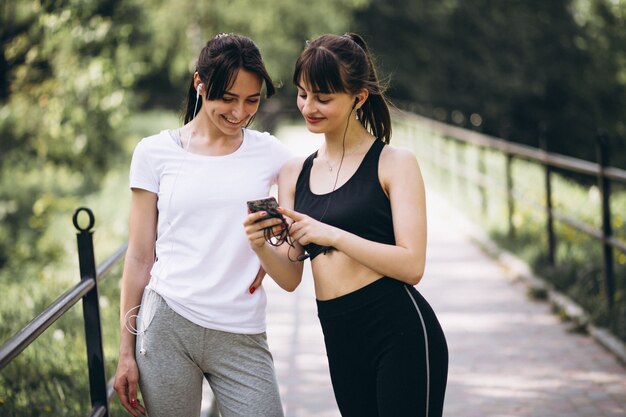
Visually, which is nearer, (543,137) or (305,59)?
(305,59)

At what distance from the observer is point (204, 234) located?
291 centimetres

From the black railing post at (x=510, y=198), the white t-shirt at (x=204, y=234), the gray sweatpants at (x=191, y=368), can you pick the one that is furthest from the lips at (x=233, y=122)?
the black railing post at (x=510, y=198)

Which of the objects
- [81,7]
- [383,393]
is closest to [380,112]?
[383,393]

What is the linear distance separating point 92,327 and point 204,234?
3.26ft

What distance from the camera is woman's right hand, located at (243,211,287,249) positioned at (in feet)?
8.71

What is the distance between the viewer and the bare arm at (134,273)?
2.96m

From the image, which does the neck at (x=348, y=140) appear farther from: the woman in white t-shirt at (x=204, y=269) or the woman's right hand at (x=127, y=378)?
the woman's right hand at (x=127, y=378)

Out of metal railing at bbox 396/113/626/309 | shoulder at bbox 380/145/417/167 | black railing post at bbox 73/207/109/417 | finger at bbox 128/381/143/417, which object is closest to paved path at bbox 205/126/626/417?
metal railing at bbox 396/113/626/309

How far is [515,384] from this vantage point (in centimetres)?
557

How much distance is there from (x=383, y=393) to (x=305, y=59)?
103 centimetres

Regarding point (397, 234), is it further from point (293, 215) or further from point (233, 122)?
point (233, 122)

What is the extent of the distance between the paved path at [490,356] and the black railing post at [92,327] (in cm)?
172

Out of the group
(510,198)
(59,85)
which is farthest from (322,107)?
(59,85)

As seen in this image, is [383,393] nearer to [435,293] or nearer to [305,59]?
[305,59]
